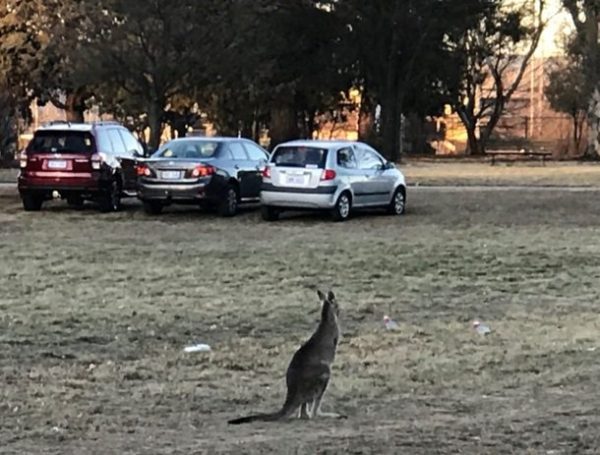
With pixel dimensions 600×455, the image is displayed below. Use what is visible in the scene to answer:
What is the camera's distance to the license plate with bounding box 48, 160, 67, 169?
25.3 m

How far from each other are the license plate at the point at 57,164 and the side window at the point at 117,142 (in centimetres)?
119

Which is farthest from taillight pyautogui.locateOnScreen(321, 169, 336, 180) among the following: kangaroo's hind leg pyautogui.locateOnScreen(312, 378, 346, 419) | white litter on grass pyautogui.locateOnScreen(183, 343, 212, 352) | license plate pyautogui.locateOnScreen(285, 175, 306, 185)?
kangaroo's hind leg pyautogui.locateOnScreen(312, 378, 346, 419)

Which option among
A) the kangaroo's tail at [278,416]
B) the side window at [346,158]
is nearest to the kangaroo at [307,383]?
the kangaroo's tail at [278,416]

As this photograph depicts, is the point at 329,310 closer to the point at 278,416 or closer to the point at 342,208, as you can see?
the point at 278,416

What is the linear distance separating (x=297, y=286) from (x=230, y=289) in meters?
0.77

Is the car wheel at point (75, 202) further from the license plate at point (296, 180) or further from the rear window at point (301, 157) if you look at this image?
the license plate at point (296, 180)

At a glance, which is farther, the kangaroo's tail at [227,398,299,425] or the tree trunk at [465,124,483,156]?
the tree trunk at [465,124,483,156]

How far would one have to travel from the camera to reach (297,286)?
14539 mm

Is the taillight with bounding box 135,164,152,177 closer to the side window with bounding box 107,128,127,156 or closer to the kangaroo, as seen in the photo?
the side window with bounding box 107,128,127,156

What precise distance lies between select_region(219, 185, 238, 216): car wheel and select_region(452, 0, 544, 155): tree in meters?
36.9

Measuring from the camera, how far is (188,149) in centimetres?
2509

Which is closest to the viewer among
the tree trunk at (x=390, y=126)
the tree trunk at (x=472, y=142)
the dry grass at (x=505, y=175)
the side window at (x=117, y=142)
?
the side window at (x=117, y=142)

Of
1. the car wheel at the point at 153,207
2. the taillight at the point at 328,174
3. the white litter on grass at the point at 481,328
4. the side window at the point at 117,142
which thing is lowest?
the white litter on grass at the point at 481,328

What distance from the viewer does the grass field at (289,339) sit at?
7508 mm
